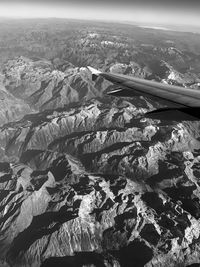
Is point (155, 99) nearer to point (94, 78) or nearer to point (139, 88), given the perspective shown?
point (139, 88)

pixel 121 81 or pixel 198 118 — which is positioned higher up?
pixel 198 118

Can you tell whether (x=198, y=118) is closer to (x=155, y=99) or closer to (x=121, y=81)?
(x=155, y=99)

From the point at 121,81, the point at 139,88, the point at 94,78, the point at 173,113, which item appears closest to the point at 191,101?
the point at 173,113

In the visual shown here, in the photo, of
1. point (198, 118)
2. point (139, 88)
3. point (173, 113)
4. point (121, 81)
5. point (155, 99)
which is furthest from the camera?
point (121, 81)

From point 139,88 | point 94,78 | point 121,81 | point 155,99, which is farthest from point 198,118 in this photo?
point 94,78

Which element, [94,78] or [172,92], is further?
[94,78]

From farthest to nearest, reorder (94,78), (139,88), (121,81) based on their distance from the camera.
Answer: (94,78) → (121,81) → (139,88)
